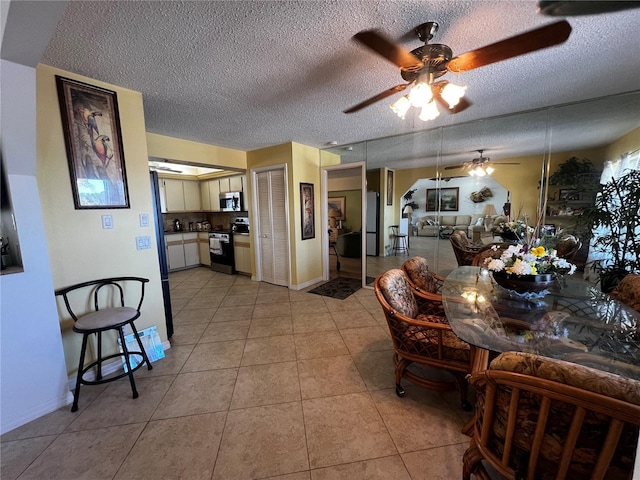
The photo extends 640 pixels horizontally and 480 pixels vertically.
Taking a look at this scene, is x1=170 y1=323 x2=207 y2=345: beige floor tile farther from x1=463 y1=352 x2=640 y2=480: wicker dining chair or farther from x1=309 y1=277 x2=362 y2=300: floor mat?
x1=463 y1=352 x2=640 y2=480: wicker dining chair

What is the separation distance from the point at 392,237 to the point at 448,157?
1988 mm

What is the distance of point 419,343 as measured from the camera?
1.71m

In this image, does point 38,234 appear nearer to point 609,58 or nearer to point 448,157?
point 609,58

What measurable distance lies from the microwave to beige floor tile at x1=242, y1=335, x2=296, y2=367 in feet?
10.6

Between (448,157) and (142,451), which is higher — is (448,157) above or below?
above

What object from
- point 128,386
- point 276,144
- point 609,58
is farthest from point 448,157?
point 128,386

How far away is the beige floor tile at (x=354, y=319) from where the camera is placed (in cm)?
294

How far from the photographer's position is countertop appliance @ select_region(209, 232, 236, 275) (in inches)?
205

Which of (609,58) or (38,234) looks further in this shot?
(609,58)

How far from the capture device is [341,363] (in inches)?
88.4

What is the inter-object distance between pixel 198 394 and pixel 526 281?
8.34 feet

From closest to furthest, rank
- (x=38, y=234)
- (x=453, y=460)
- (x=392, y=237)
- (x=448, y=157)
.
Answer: (x=453, y=460)
(x=38, y=234)
(x=448, y=157)
(x=392, y=237)

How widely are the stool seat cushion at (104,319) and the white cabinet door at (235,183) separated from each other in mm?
3578

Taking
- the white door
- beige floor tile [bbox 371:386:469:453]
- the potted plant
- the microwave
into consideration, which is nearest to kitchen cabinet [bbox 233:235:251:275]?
the white door
